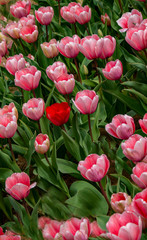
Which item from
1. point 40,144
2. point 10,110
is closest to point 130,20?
point 10,110

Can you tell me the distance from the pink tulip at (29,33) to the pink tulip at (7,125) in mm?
1022

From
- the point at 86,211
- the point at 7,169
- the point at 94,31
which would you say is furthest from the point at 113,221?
the point at 94,31

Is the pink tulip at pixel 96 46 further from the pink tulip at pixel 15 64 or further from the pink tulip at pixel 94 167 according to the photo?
the pink tulip at pixel 94 167

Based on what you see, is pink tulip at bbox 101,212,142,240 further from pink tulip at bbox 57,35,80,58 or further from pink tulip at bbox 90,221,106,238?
pink tulip at bbox 57,35,80,58

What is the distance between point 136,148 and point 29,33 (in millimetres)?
1618

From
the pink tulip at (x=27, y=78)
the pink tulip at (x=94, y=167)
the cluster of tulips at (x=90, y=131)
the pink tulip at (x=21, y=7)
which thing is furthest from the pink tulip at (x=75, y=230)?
the pink tulip at (x=21, y=7)

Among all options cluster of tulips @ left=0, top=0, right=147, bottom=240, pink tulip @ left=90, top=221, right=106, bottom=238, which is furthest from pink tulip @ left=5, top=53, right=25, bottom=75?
pink tulip @ left=90, top=221, right=106, bottom=238

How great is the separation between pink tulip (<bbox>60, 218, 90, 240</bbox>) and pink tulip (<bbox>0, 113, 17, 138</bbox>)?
0.67m

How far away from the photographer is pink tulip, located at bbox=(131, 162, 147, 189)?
1127mm

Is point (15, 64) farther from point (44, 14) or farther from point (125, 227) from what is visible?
point (125, 227)

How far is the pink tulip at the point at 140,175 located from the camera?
1.13m

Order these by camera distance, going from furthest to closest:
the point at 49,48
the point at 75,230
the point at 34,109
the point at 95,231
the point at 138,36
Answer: the point at 49,48 → the point at 138,36 → the point at 34,109 → the point at 95,231 → the point at 75,230

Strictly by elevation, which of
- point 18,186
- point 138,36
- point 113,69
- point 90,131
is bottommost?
point 90,131

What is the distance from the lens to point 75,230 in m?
1.07
